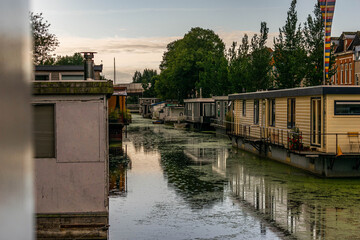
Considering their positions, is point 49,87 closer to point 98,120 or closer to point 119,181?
point 98,120

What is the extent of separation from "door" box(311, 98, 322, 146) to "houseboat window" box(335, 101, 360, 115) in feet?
3.53

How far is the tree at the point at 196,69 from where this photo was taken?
235 ft

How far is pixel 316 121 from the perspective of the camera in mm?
23234

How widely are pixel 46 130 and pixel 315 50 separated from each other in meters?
31.3

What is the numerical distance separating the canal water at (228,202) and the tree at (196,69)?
4365 centimetres

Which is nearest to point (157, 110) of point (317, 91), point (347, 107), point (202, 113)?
point (202, 113)

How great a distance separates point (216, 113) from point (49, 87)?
45826mm

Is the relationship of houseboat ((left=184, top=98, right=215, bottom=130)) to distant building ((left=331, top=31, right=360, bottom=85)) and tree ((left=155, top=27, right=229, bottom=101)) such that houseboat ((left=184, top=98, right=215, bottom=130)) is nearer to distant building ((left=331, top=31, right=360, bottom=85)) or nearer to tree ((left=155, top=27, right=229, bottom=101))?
tree ((left=155, top=27, right=229, bottom=101))

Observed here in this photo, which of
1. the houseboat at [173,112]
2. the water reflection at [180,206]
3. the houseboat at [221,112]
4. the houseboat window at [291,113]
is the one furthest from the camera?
the houseboat at [173,112]

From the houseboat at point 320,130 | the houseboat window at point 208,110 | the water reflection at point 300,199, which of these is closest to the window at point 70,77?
the water reflection at point 300,199

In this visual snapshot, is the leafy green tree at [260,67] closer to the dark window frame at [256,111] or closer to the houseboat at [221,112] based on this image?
the houseboat at [221,112]

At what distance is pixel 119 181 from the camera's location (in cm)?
2214

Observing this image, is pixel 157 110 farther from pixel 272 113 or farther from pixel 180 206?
pixel 180 206

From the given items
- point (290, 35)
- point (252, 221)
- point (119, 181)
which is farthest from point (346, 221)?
point (290, 35)
